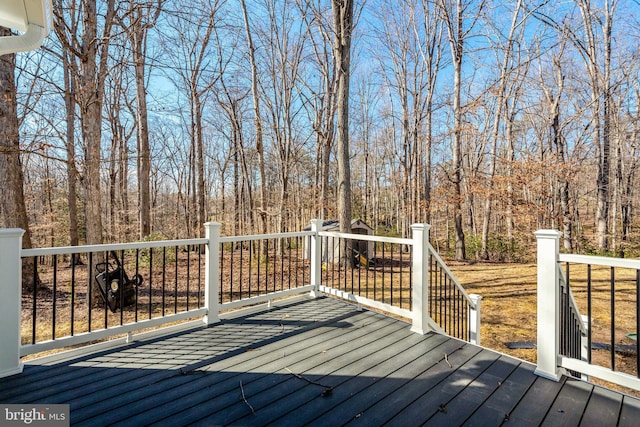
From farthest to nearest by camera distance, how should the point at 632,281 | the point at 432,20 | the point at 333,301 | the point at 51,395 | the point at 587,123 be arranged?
the point at 432,20 → the point at 587,123 → the point at 632,281 → the point at 333,301 → the point at 51,395

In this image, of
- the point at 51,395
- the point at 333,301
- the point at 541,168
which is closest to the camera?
the point at 51,395

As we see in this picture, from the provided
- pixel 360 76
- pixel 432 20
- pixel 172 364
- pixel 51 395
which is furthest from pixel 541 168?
pixel 360 76

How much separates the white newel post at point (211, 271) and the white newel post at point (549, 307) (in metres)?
3.09

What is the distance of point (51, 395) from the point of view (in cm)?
215

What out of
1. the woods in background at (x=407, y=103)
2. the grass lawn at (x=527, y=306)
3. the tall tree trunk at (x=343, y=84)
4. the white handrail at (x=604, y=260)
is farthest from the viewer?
the woods in background at (x=407, y=103)

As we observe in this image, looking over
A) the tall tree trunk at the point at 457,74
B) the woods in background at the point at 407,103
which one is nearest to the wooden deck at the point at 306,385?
the woods in background at the point at 407,103

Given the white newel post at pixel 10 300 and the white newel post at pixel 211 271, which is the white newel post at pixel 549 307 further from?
the white newel post at pixel 10 300

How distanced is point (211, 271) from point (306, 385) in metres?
1.77

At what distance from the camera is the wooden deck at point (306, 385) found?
197cm

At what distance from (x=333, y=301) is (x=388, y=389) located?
87.9 inches

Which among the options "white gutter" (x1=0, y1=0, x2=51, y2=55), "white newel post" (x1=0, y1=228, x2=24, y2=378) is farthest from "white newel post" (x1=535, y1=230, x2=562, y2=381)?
"white newel post" (x1=0, y1=228, x2=24, y2=378)

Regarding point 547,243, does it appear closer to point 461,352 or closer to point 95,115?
point 461,352

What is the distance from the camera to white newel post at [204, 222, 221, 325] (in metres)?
3.51

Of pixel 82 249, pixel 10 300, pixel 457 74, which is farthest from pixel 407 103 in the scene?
pixel 10 300
